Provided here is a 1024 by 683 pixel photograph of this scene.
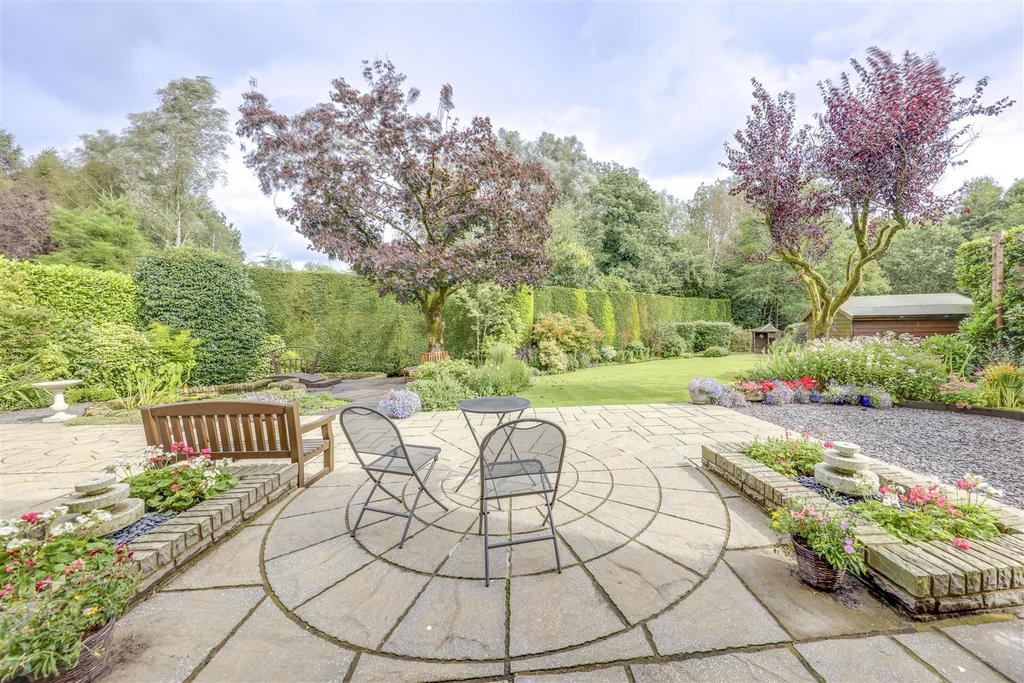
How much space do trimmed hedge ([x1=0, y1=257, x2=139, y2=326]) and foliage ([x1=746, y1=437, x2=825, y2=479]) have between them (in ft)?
35.7

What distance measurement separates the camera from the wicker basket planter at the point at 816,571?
1795 mm

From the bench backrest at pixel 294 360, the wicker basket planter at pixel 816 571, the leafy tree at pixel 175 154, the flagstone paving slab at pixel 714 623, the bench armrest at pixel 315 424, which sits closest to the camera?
the flagstone paving slab at pixel 714 623

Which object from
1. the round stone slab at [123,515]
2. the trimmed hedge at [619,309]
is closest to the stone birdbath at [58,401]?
the round stone slab at [123,515]

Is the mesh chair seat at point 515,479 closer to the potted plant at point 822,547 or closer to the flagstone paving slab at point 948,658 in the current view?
the potted plant at point 822,547

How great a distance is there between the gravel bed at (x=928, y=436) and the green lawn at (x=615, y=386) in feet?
6.08

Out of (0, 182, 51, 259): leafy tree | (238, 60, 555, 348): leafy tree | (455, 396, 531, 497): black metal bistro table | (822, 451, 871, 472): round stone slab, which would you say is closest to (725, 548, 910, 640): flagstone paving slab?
(822, 451, 871, 472): round stone slab

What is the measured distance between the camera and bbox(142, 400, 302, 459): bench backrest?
296cm

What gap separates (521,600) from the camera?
179 centimetres

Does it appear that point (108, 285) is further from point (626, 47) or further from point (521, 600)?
point (626, 47)

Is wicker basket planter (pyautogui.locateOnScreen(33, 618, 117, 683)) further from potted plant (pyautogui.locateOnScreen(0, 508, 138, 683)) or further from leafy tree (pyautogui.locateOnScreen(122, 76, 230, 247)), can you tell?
leafy tree (pyautogui.locateOnScreen(122, 76, 230, 247))

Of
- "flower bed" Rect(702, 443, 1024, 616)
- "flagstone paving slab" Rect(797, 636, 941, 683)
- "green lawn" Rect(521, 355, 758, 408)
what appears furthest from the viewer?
"green lawn" Rect(521, 355, 758, 408)

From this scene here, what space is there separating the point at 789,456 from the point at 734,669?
2.25 meters

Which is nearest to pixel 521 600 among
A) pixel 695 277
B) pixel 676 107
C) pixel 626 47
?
pixel 626 47

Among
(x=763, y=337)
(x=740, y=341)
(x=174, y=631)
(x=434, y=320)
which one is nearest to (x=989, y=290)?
(x=434, y=320)
